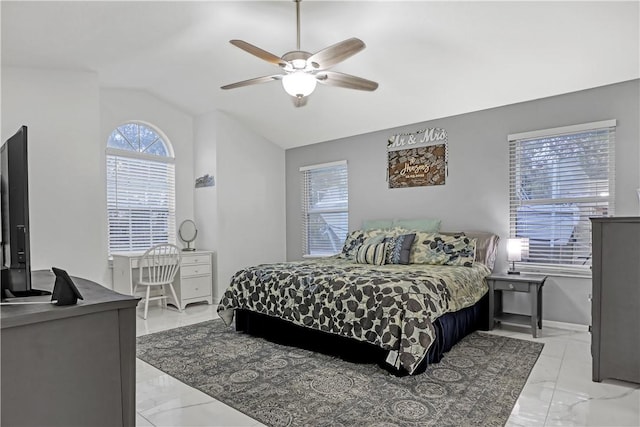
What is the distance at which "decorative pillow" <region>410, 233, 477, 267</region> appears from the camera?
3.81 meters

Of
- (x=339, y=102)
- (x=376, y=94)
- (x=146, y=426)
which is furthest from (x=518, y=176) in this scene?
(x=146, y=426)

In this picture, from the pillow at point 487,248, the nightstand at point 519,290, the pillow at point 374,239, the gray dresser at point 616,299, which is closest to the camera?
the gray dresser at point 616,299

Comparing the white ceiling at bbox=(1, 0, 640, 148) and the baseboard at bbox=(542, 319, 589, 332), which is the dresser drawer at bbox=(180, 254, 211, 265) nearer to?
the white ceiling at bbox=(1, 0, 640, 148)

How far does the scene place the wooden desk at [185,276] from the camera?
4535mm

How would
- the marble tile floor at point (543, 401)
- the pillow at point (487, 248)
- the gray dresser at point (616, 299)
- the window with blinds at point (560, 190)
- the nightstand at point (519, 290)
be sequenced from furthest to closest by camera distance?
the pillow at point (487, 248)
the window with blinds at point (560, 190)
the nightstand at point (519, 290)
the gray dresser at point (616, 299)
the marble tile floor at point (543, 401)

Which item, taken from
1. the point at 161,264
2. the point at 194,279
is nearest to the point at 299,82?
the point at 161,264

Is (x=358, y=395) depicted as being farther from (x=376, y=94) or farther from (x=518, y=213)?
(x=376, y=94)

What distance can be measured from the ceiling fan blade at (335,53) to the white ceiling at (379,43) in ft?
1.91

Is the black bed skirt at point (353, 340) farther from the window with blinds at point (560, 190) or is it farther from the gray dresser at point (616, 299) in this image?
the gray dresser at point (616, 299)

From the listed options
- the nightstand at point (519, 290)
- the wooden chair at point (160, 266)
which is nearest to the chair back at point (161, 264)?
the wooden chair at point (160, 266)

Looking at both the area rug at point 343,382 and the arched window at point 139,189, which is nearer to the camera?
the area rug at point 343,382

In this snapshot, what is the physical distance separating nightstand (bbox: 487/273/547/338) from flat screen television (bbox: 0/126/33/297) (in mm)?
3595

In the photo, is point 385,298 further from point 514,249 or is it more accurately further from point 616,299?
point 514,249

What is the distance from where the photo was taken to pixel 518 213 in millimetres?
4074
